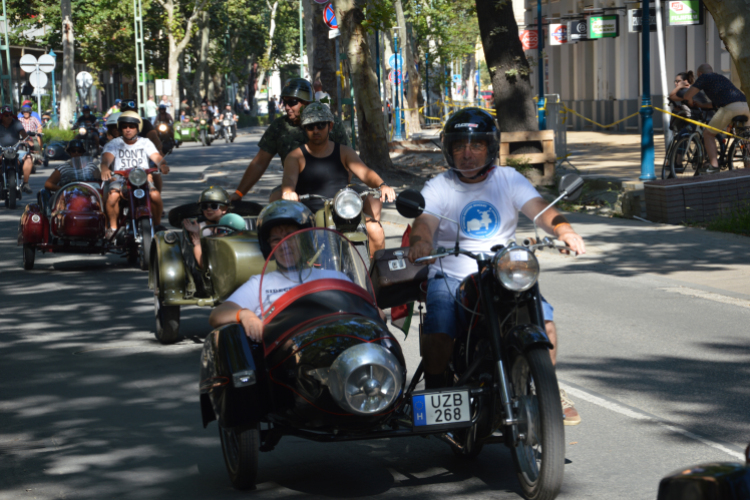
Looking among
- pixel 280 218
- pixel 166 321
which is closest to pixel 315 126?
pixel 166 321

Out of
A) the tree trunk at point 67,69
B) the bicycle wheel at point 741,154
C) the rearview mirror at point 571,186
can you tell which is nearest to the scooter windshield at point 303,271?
the rearview mirror at point 571,186

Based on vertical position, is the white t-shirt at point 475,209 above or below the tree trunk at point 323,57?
below

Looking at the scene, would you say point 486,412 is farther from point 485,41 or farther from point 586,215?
point 485,41

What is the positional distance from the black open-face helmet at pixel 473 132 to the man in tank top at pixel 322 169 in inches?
117

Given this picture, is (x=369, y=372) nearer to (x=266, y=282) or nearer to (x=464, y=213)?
(x=266, y=282)

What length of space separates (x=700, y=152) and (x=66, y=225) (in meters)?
9.40

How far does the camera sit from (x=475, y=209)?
16.3 feet

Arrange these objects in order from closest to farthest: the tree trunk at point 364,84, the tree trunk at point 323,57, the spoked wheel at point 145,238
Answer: the spoked wheel at point 145,238
the tree trunk at point 364,84
the tree trunk at point 323,57

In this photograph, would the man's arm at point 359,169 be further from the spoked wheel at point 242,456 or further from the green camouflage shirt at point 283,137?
the spoked wheel at point 242,456

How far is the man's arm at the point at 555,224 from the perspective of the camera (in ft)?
14.9

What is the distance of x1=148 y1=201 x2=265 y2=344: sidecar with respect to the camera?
7258mm

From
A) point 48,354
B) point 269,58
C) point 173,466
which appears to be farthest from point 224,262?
point 269,58

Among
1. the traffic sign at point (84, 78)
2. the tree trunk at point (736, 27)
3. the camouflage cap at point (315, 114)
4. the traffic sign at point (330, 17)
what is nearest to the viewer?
the camouflage cap at point (315, 114)

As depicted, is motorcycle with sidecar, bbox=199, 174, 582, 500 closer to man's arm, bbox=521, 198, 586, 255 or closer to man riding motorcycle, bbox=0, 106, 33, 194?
man's arm, bbox=521, 198, 586, 255
